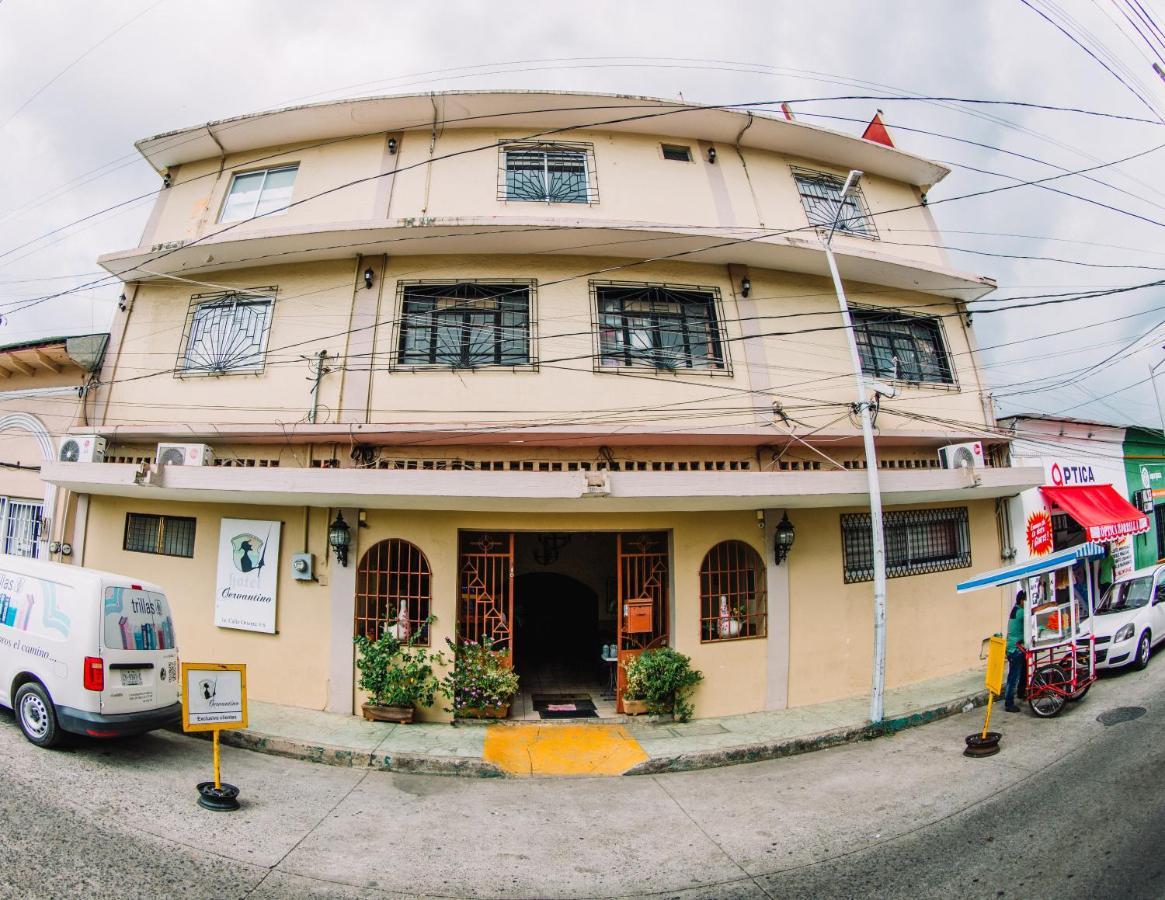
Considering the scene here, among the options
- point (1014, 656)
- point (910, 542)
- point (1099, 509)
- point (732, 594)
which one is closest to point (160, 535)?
point (732, 594)

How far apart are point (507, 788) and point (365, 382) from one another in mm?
6116

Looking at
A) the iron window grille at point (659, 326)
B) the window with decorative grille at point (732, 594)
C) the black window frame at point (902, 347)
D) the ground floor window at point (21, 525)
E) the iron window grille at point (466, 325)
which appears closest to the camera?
the window with decorative grille at point (732, 594)

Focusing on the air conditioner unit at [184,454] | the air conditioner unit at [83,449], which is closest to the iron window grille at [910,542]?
the air conditioner unit at [184,454]

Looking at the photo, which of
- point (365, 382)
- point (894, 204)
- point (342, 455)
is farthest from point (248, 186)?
point (894, 204)

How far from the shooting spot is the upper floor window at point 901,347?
10320 mm

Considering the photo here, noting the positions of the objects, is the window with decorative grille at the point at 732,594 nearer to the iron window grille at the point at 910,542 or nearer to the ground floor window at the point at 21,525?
the iron window grille at the point at 910,542

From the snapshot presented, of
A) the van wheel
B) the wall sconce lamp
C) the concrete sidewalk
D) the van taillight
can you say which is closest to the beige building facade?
the wall sconce lamp

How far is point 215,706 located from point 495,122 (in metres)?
9.92

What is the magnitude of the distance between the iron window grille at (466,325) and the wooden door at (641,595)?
338 cm

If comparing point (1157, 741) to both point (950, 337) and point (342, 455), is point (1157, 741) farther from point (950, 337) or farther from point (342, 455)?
point (342, 455)

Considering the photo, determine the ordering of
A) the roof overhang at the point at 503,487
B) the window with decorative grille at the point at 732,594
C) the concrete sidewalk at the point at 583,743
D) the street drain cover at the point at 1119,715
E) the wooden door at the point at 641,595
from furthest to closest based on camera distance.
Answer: the window with decorative grille at the point at 732,594 < the wooden door at the point at 641,595 < the street drain cover at the point at 1119,715 < the roof overhang at the point at 503,487 < the concrete sidewalk at the point at 583,743

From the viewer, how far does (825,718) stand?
793 centimetres

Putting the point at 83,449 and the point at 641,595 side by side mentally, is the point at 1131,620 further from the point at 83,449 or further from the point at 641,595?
the point at 83,449

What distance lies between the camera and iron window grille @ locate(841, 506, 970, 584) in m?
9.27
